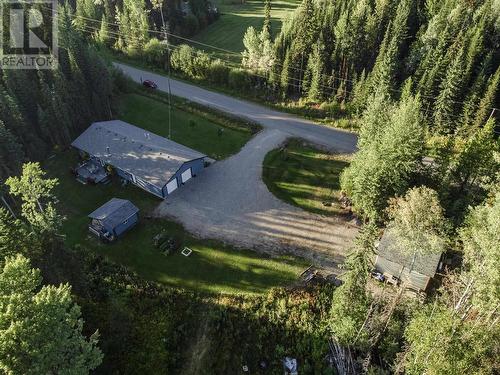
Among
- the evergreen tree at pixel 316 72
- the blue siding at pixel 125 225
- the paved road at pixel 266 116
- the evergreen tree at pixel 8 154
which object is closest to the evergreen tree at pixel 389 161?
the paved road at pixel 266 116

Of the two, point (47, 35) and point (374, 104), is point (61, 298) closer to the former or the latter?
point (374, 104)

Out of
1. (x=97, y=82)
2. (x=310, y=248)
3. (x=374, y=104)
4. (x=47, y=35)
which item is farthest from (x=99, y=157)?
(x=374, y=104)

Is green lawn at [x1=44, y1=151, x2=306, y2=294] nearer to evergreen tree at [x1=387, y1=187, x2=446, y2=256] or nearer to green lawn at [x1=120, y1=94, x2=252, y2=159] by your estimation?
evergreen tree at [x1=387, y1=187, x2=446, y2=256]

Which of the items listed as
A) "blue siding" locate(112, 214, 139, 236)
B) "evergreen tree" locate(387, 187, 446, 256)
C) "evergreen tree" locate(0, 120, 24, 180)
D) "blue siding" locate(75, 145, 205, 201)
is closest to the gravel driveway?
"blue siding" locate(75, 145, 205, 201)

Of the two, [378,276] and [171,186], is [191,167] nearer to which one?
[171,186]

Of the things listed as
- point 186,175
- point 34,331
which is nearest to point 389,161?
point 186,175

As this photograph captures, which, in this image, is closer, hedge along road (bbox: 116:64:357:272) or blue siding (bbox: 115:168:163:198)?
hedge along road (bbox: 116:64:357:272)
